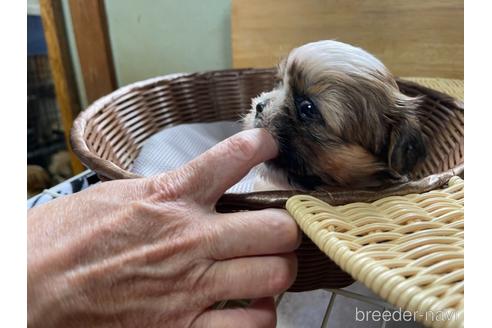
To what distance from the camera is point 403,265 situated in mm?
574

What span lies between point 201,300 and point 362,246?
0.91 ft

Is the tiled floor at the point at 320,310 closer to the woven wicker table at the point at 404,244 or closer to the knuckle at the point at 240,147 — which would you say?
the woven wicker table at the point at 404,244

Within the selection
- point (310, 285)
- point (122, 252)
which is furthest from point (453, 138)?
point (122, 252)

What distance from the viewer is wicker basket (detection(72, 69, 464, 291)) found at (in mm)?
830

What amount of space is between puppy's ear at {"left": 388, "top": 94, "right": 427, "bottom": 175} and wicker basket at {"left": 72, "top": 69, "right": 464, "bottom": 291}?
2.3 inches

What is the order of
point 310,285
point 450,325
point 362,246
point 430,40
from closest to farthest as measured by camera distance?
point 450,325 → point 362,246 → point 310,285 → point 430,40

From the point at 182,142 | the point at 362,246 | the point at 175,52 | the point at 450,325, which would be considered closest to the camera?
the point at 450,325

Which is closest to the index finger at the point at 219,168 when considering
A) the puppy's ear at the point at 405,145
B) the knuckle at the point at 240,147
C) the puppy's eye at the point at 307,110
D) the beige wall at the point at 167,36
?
the knuckle at the point at 240,147

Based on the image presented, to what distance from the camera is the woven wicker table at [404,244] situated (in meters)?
0.51

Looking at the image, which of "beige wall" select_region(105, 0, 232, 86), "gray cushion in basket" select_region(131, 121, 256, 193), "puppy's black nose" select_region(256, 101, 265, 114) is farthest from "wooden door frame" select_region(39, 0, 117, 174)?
"puppy's black nose" select_region(256, 101, 265, 114)

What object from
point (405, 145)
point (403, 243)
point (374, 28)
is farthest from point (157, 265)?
point (374, 28)

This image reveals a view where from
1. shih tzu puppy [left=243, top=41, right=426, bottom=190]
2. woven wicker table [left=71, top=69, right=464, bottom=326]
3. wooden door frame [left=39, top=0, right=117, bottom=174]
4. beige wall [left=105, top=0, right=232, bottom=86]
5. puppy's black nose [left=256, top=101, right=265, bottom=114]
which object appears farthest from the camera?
wooden door frame [left=39, top=0, right=117, bottom=174]

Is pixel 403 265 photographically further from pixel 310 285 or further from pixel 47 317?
pixel 47 317

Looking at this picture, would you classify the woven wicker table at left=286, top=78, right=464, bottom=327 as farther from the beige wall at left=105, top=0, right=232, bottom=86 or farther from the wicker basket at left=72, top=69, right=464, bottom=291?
the beige wall at left=105, top=0, right=232, bottom=86
